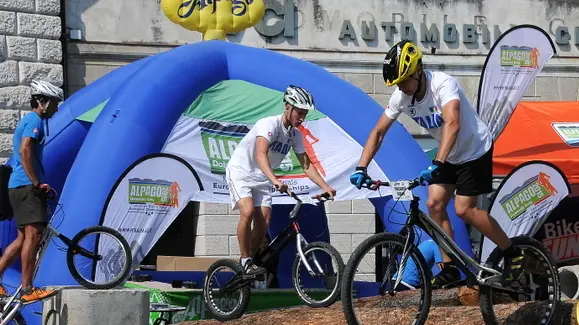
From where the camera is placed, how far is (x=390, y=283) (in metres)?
6.93

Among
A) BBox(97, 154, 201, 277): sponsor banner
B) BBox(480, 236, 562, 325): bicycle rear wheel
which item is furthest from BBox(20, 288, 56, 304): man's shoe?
BBox(480, 236, 562, 325): bicycle rear wheel

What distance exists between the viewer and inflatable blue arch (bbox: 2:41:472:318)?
10711 mm

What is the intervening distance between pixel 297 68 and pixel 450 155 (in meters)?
4.98

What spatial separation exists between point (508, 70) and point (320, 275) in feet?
14.9

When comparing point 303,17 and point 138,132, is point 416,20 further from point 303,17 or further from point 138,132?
point 138,132

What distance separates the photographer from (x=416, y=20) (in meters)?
16.8

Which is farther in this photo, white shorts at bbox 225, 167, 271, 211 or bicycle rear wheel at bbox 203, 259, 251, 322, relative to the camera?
white shorts at bbox 225, 167, 271, 211

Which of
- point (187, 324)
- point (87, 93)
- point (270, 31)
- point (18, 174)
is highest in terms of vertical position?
point (270, 31)

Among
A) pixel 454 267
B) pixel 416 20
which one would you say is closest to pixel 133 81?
pixel 454 267

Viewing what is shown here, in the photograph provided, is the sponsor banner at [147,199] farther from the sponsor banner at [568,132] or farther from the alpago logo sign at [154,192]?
the sponsor banner at [568,132]

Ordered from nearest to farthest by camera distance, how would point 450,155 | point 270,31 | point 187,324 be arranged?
point 450,155 < point 187,324 < point 270,31

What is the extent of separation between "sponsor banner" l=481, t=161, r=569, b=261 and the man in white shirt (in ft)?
11.1

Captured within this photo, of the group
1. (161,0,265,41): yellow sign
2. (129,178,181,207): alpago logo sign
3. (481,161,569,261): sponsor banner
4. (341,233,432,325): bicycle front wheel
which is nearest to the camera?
(341,233,432,325): bicycle front wheel

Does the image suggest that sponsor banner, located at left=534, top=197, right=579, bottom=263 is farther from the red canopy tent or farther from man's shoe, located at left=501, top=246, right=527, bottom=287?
man's shoe, located at left=501, top=246, right=527, bottom=287
